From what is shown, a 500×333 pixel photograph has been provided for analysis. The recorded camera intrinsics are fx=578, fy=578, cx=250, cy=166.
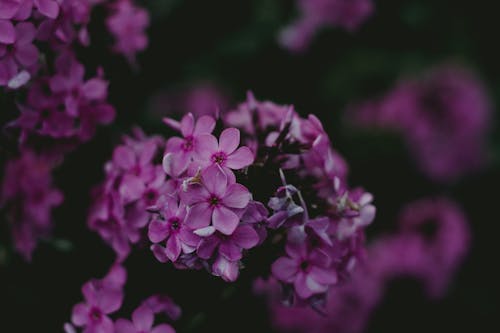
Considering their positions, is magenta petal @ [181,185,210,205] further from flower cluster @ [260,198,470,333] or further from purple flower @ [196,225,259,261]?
flower cluster @ [260,198,470,333]

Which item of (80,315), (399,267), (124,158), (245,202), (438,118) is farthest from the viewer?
(438,118)

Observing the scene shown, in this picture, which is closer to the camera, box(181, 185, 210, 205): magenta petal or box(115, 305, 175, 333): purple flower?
box(181, 185, 210, 205): magenta petal

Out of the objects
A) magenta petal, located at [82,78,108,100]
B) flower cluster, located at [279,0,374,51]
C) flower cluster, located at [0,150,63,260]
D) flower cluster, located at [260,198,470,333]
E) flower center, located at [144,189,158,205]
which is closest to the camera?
flower center, located at [144,189,158,205]

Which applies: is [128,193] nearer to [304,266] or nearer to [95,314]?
[95,314]

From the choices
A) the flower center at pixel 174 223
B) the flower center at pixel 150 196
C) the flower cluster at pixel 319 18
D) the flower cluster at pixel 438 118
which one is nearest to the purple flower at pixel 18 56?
the flower center at pixel 150 196

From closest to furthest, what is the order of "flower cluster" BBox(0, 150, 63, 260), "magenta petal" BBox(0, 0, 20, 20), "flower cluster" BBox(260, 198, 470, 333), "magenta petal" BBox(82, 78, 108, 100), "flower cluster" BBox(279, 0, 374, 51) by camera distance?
→ "magenta petal" BBox(0, 0, 20, 20)
"magenta petal" BBox(82, 78, 108, 100)
"flower cluster" BBox(0, 150, 63, 260)
"flower cluster" BBox(260, 198, 470, 333)
"flower cluster" BBox(279, 0, 374, 51)

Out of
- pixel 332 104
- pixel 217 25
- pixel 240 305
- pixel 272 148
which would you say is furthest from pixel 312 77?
pixel 272 148

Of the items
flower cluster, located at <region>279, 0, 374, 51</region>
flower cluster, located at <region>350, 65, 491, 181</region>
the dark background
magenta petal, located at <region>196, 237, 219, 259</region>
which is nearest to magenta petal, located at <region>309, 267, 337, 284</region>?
the dark background

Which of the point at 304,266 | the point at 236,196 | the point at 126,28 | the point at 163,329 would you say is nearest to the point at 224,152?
the point at 236,196
